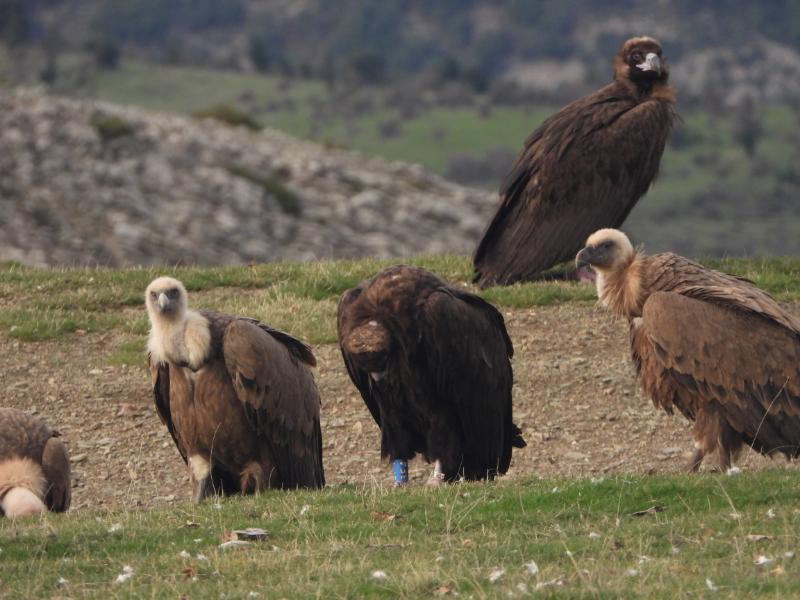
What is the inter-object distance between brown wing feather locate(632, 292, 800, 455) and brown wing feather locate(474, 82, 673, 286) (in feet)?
17.3

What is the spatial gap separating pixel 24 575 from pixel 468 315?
3655 millimetres

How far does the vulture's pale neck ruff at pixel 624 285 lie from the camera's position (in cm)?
1027

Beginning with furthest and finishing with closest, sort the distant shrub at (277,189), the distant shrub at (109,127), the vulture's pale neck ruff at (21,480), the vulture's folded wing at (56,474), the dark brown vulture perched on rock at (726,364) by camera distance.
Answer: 1. the distant shrub at (109,127)
2. the distant shrub at (277,189)
3. the vulture's folded wing at (56,474)
4. the vulture's pale neck ruff at (21,480)
5. the dark brown vulture perched on rock at (726,364)

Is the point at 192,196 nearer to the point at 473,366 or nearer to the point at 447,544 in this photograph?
the point at 473,366

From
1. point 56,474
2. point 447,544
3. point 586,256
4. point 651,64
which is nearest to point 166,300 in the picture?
point 56,474

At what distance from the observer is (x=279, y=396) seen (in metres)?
10.3

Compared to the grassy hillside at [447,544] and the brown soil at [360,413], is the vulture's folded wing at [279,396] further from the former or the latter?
the brown soil at [360,413]

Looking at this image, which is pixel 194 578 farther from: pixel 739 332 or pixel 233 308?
pixel 233 308

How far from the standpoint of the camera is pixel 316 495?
31.2 feet

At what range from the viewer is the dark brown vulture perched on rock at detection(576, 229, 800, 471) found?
9.77 meters

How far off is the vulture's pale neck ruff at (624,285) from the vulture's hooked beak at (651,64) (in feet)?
15.4

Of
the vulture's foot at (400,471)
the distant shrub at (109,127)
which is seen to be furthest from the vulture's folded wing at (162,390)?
the distant shrub at (109,127)

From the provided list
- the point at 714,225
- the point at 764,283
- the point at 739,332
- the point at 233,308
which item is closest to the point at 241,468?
the point at 739,332

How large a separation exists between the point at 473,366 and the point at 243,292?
566 centimetres
